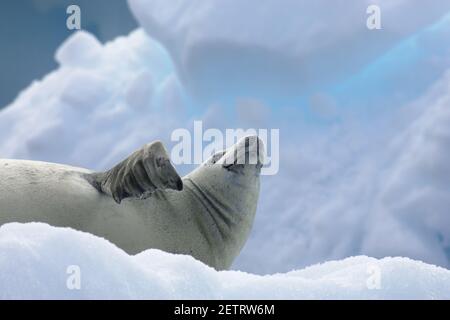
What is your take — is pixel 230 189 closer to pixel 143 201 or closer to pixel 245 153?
pixel 245 153

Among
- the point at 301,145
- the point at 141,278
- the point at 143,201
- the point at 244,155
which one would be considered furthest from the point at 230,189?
the point at 301,145

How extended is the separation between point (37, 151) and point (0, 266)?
8.13m

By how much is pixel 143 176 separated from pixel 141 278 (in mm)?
1104

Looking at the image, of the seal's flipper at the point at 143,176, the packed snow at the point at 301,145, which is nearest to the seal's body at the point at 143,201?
the seal's flipper at the point at 143,176

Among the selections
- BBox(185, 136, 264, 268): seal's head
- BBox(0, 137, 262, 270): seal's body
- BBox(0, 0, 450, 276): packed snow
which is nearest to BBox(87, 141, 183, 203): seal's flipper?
BBox(0, 137, 262, 270): seal's body

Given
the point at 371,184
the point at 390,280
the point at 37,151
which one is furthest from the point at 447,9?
the point at 390,280

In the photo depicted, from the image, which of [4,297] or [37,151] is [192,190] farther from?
[37,151]

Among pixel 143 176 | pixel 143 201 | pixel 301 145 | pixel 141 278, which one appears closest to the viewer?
pixel 141 278

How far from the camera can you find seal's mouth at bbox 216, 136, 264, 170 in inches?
112

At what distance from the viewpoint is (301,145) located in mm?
7691

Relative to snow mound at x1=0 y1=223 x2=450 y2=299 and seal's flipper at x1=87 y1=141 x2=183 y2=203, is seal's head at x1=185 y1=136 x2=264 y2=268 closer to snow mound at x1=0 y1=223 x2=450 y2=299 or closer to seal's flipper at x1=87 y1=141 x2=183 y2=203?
seal's flipper at x1=87 y1=141 x2=183 y2=203

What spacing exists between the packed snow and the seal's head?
3672 mm

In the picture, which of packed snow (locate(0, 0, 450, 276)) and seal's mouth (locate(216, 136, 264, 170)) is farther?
packed snow (locate(0, 0, 450, 276))

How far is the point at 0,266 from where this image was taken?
52.9 inches
